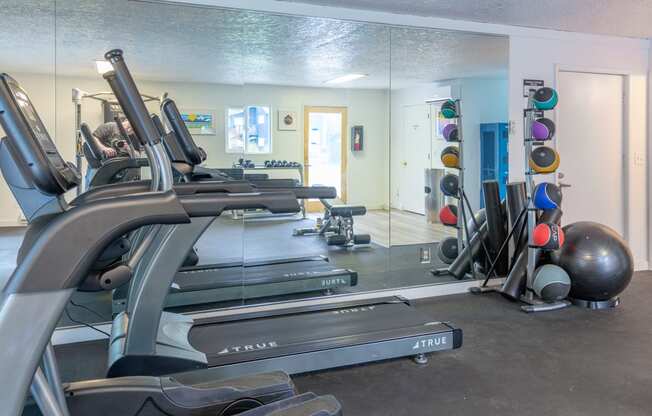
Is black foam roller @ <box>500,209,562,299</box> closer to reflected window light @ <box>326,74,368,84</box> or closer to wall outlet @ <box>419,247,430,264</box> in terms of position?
wall outlet @ <box>419,247,430,264</box>

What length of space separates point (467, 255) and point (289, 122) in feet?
6.87

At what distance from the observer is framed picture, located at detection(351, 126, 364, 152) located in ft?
16.6

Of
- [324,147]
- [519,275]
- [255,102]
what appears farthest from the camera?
[324,147]

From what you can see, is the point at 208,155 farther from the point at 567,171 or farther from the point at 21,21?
the point at 567,171

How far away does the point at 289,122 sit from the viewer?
15.5 ft

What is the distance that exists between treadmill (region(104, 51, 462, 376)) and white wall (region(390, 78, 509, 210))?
6.67ft

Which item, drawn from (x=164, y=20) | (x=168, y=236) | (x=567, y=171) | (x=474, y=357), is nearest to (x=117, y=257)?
(x=168, y=236)

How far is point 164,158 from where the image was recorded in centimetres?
193

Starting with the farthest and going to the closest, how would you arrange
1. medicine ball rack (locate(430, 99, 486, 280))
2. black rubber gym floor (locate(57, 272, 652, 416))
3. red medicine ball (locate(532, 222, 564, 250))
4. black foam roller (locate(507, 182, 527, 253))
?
medicine ball rack (locate(430, 99, 486, 280)), black foam roller (locate(507, 182, 527, 253)), red medicine ball (locate(532, 222, 564, 250)), black rubber gym floor (locate(57, 272, 652, 416))

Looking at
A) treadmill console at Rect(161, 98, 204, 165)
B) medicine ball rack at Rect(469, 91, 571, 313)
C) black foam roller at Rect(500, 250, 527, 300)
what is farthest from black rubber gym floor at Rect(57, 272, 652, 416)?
treadmill console at Rect(161, 98, 204, 165)

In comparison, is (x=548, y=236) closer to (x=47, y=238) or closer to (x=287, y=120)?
(x=287, y=120)

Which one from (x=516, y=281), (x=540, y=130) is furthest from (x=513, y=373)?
(x=540, y=130)

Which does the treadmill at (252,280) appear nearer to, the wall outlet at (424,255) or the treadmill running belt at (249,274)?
the treadmill running belt at (249,274)

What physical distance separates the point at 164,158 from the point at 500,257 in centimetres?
Result: 359
